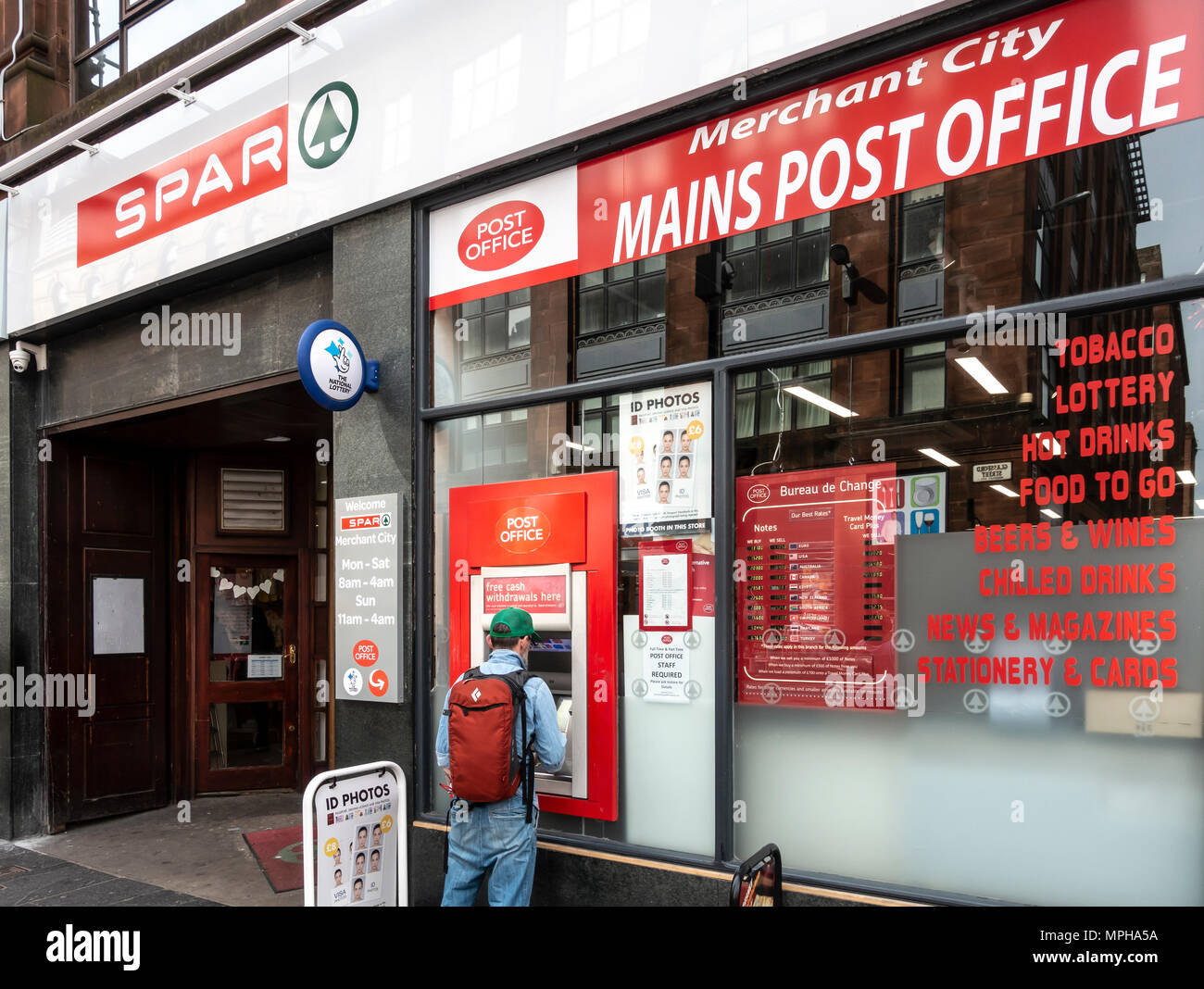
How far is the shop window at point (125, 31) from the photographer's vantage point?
748 cm

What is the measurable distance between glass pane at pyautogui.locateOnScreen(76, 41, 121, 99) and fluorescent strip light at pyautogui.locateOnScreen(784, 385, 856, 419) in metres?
7.09

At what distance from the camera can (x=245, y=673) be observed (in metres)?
8.94

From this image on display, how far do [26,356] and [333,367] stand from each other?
4.37m

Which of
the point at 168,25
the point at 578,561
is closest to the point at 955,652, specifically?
the point at 578,561

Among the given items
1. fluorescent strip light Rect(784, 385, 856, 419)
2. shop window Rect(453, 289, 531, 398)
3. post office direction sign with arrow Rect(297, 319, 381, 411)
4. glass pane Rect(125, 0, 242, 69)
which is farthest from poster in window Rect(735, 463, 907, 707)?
glass pane Rect(125, 0, 242, 69)

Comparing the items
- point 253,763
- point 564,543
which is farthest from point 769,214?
point 253,763

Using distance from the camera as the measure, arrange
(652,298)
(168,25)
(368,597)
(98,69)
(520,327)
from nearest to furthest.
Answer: (652,298) → (520,327) → (368,597) → (168,25) → (98,69)

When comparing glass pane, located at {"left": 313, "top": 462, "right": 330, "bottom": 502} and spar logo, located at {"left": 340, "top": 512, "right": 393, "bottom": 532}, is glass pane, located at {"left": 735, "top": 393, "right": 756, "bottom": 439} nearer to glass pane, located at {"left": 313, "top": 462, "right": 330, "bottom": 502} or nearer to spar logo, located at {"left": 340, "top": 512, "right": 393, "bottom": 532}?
spar logo, located at {"left": 340, "top": 512, "right": 393, "bottom": 532}

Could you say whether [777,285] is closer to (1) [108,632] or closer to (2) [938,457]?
(2) [938,457]

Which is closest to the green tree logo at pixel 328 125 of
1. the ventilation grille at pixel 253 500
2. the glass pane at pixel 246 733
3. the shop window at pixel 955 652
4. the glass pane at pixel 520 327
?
the glass pane at pixel 520 327

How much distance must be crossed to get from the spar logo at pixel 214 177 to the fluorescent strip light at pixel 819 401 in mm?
3457

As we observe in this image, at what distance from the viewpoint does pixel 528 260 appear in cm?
543

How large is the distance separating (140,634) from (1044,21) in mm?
8232

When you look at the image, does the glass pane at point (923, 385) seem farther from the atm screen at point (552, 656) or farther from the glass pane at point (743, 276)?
the atm screen at point (552, 656)
